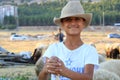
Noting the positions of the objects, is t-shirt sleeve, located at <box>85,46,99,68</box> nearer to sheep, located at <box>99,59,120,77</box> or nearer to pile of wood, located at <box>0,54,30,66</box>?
sheep, located at <box>99,59,120,77</box>

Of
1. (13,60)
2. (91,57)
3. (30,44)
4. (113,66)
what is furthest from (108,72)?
(30,44)

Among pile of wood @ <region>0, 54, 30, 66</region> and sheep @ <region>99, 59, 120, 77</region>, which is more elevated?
sheep @ <region>99, 59, 120, 77</region>

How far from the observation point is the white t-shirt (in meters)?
4.31

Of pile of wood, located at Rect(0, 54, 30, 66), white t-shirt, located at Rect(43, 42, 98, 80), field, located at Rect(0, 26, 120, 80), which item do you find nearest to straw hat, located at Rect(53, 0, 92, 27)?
white t-shirt, located at Rect(43, 42, 98, 80)

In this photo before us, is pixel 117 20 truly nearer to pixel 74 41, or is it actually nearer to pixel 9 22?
pixel 9 22

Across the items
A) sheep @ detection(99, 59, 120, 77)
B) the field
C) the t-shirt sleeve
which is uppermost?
the t-shirt sleeve

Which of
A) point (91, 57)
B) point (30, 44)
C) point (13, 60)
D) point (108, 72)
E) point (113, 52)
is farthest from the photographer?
point (30, 44)

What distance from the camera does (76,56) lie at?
435 cm

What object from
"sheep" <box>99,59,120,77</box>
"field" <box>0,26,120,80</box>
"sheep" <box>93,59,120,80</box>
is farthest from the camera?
"field" <box>0,26,120,80</box>

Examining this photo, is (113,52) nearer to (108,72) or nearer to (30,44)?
(108,72)

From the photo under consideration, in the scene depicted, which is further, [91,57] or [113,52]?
[113,52]

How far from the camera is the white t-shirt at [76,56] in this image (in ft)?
14.1

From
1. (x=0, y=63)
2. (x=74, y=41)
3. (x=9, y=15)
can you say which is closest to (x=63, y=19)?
(x=74, y=41)

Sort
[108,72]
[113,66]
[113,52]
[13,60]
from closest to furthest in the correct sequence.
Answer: [108,72]
[113,66]
[13,60]
[113,52]
